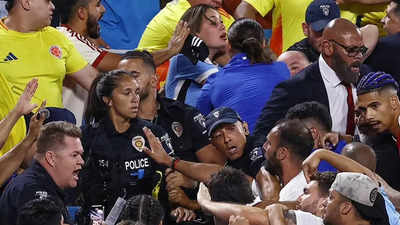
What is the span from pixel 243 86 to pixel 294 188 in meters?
1.87

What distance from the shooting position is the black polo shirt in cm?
1004

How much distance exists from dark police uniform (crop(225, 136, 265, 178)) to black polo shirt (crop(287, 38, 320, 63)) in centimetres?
151

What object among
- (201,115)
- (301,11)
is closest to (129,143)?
(201,115)

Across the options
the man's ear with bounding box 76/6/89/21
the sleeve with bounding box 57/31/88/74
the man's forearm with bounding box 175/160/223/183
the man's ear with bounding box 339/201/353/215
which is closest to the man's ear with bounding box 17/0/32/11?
the sleeve with bounding box 57/31/88/74

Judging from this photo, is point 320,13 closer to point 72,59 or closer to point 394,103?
point 394,103

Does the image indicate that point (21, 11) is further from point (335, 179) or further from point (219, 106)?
point (335, 179)

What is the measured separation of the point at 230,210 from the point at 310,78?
81.4 inches

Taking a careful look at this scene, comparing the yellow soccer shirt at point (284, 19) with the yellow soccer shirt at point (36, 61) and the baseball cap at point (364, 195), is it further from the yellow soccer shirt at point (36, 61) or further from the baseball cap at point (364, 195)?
the baseball cap at point (364, 195)

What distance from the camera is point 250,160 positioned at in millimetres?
8664

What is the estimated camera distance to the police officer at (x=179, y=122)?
29.4 feet

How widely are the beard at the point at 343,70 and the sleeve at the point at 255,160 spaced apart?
95 cm

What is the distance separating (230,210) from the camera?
7277mm

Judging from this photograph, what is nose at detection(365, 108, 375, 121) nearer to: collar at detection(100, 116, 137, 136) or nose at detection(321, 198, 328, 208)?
nose at detection(321, 198, 328, 208)

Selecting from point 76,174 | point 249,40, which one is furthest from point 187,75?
point 76,174
